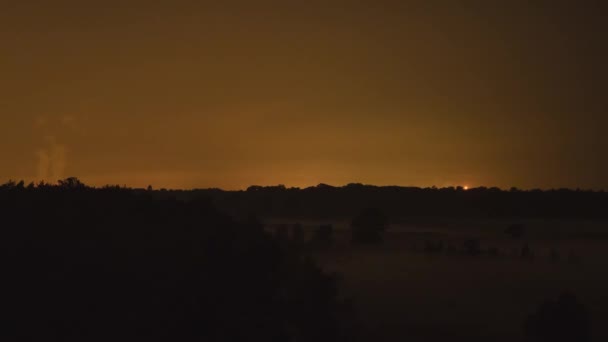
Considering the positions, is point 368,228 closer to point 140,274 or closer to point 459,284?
point 459,284

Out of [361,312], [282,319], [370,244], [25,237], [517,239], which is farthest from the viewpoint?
[517,239]

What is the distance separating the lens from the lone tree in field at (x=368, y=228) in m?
62.5

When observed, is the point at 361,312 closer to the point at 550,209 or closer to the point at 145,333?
the point at 145,333

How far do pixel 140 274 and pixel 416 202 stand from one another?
93.9 metres

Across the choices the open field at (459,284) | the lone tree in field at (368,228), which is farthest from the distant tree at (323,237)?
the lone tree in field at (368,228)

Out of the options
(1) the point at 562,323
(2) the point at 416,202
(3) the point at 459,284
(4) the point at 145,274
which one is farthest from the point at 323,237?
(2) the point at 416,202

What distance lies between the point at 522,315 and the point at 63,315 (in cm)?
2434

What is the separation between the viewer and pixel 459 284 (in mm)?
41000

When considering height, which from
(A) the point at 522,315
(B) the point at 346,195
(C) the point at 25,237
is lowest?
(A) the point at 522,315

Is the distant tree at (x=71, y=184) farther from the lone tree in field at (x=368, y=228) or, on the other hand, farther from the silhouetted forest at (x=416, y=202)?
the silhouetted forest at (x=416, y=202)

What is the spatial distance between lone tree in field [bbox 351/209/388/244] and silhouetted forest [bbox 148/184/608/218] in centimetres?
3017

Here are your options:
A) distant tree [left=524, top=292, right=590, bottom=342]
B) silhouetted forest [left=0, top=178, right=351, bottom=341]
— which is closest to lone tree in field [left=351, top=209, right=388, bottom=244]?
distant tree [left=524, top=292, right=590, bottom=342]

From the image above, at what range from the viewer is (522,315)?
32344 millimetres

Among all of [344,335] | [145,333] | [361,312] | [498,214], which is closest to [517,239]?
[498,214]
